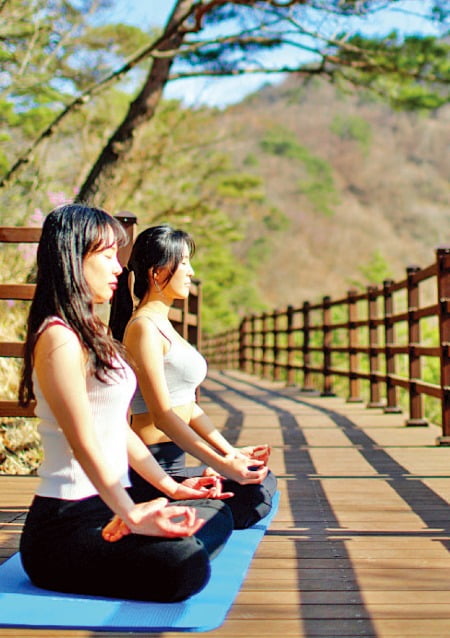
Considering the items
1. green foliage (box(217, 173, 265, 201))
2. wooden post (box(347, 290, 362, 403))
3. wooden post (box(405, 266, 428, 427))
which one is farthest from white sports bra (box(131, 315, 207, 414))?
green foliage (box(217, 173, 265, 201))

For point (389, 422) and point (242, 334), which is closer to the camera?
point (389, 422)

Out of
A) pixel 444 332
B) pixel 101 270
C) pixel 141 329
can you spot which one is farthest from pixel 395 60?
pixel 101 270

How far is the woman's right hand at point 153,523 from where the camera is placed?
1735 millimetres

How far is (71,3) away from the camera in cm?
946

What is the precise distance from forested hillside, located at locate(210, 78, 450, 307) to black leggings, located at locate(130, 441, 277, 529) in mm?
57022

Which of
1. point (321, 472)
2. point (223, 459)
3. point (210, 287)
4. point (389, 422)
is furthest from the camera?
point (210, 287)

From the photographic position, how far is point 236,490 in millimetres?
2594

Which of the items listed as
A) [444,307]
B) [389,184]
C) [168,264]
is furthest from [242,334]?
[389,184]

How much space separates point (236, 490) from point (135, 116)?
19.3ft

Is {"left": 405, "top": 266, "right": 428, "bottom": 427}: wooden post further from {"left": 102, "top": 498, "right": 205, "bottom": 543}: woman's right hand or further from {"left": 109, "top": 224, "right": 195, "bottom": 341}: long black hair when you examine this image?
{"left": 102, "top": 498, "right": 205, "bottom": 543}: woman's right hand

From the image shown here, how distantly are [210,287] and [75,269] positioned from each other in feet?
105

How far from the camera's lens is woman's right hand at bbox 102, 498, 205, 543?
5.69 feet

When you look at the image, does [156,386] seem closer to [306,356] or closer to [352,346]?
[352,346]

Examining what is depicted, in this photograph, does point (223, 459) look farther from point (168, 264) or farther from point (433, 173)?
point (433, 173)
